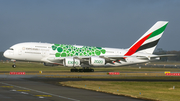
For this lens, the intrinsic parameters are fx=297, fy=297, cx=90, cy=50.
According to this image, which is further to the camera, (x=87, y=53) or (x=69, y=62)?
(x=87, y=53)

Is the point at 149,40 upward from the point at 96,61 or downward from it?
upward

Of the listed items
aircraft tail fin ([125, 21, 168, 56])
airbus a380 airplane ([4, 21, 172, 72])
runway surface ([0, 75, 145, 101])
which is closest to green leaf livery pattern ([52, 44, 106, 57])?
airbus a380 airplane ([4, 21, 172, 72])

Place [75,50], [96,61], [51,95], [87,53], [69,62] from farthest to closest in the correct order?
[87,53]
[75,50]
[96,61]
[69,62]
[51,95]

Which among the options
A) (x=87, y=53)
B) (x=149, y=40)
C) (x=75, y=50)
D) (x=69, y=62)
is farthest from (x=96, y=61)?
(x=149, y=40)

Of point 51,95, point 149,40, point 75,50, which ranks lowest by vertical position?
point 51,95

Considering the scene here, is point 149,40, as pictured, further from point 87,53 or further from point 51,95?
point 51,95

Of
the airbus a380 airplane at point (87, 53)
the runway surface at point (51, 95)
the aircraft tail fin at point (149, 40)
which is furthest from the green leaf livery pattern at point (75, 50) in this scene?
the runway surface at point (51, 95)

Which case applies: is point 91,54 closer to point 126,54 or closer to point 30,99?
point 126,54

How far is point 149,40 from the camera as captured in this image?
6059cm

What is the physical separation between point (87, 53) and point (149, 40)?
13.0 m

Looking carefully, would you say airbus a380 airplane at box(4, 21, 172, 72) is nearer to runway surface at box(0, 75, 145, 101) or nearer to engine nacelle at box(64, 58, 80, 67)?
engine nacelle at box(64, 58, 80, 67)

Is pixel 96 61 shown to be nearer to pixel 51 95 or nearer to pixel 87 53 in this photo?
pixel 87 53

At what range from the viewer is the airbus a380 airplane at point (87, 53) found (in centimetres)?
5634

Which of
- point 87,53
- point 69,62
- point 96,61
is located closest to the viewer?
point 69,62
